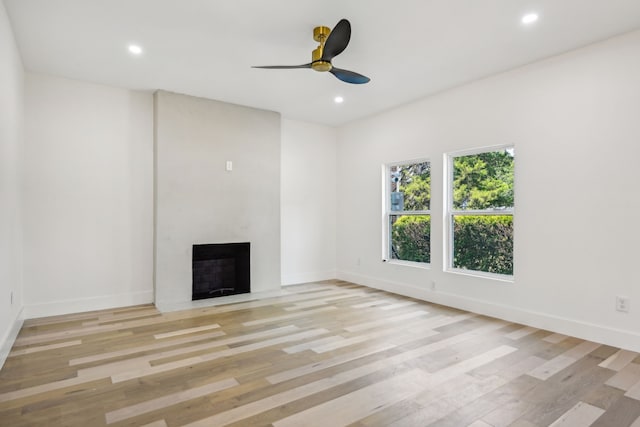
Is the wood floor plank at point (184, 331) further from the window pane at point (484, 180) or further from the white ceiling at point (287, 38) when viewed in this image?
the window pane at point (484, 180)

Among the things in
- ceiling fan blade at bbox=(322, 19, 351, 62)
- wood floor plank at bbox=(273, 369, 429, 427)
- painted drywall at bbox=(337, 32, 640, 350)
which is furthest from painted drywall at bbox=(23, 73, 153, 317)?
painted drywall at bbox=(337, 32, 640, 350)

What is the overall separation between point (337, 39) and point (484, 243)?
2.89 metres

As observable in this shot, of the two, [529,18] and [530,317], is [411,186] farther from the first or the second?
[529,18]

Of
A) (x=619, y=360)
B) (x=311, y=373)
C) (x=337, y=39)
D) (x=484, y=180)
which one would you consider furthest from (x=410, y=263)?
(x=337, y=39)

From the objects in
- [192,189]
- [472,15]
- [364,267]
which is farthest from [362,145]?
[472,15]

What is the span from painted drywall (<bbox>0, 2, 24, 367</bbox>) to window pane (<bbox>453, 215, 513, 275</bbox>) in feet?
15.0

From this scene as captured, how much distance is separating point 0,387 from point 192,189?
280cm

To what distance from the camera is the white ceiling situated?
268cm

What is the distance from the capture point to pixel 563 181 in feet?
11.2

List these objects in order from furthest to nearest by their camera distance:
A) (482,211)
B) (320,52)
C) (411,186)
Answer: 1. (411,186)
2. (482,211)
3. (320,52)

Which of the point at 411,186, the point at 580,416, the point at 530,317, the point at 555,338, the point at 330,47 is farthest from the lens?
the point at 411,186

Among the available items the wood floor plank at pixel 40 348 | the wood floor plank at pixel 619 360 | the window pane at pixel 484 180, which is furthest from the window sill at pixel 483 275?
the wood floor plank at pixel 40 348

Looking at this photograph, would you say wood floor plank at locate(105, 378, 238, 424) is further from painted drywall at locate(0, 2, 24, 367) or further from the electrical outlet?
the electrical outlet

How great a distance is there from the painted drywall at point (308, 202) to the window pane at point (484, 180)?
2.39 meters
